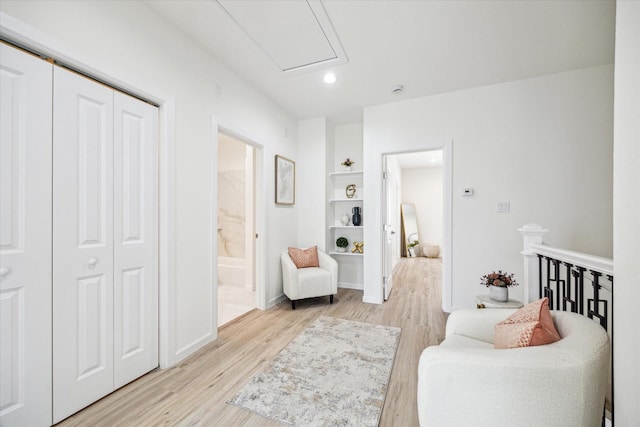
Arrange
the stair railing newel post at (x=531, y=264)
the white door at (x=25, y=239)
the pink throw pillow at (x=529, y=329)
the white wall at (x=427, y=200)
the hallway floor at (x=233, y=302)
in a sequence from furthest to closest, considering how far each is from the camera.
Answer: the white wall at (x=427, y=200) < the hallway floor at (x=233, y=302) < the stair railing newel post at (x=531, y=264) < the white door at (x=25, y=239) < the pink throw pillow at (x=529, y=329)

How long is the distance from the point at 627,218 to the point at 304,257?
313 cm

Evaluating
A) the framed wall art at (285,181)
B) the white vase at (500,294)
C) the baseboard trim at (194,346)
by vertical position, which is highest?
the framed wall art at (285,181)

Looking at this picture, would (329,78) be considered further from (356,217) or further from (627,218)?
(627,218)

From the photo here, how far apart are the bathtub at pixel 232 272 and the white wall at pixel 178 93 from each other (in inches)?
78.4

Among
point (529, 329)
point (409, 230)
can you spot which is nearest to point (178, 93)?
point (529, 329)

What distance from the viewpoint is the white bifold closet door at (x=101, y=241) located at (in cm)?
152

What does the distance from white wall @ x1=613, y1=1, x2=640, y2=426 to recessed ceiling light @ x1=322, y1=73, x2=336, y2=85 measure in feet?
7.56

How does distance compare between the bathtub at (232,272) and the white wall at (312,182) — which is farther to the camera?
the bathtub at (232,272)

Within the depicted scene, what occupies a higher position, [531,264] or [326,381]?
[531,264]

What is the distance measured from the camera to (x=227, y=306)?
354 centimetres

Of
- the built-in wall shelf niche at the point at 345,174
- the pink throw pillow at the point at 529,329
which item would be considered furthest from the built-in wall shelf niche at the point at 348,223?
the pink throw pillow at the point at 529,329

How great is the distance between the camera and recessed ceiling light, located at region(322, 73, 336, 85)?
291cm

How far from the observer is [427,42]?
238cm

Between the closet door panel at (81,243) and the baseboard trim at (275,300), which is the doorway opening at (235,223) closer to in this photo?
the baseboard trim at (275,300)
